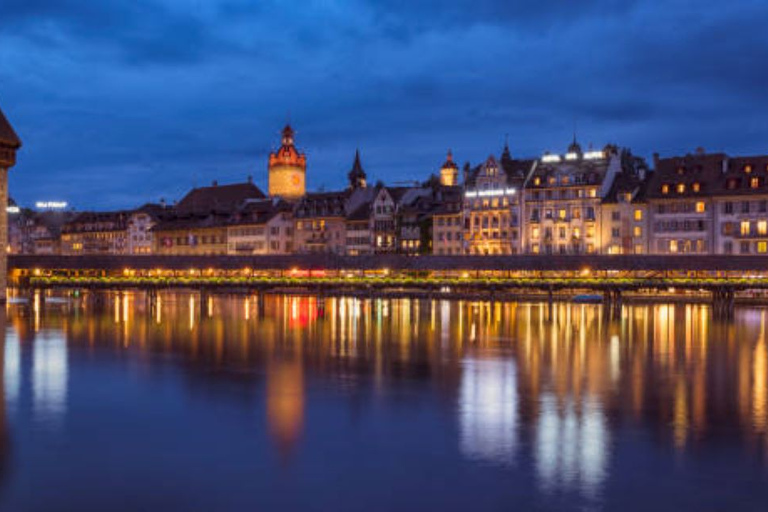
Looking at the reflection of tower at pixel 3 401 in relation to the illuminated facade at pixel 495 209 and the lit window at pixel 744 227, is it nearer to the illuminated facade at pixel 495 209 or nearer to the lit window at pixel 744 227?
the illuminated facade at pixel 495 209

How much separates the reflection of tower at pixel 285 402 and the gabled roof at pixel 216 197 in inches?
4413

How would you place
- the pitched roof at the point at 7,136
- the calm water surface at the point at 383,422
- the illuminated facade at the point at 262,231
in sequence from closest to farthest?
the calm water surface at the point at 383,422 → the pitched roof at the point at 7,136 → the illuminated facade at the point at 262,231

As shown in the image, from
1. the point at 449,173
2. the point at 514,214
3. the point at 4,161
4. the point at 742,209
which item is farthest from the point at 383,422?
the point at 449,173

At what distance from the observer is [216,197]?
160m

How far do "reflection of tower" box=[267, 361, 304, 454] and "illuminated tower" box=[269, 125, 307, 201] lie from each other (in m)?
141

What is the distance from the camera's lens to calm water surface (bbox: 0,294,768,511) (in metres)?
19.8

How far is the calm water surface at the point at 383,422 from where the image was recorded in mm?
19812

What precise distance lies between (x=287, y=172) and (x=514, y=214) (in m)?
76.6

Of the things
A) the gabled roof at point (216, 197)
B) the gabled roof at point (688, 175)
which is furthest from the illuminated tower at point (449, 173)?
the gabled roof at point (688, 175)

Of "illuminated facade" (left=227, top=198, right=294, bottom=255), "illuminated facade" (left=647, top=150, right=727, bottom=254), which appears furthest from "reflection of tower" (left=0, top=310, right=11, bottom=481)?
"illuminated facade" (left=227, top=198, right=294, bottom=255)

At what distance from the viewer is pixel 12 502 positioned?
62.8ft

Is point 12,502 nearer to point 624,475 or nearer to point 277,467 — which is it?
point 277,467

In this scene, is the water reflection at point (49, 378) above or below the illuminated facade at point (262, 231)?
below

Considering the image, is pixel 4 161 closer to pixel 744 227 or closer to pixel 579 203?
pixel 579 203
